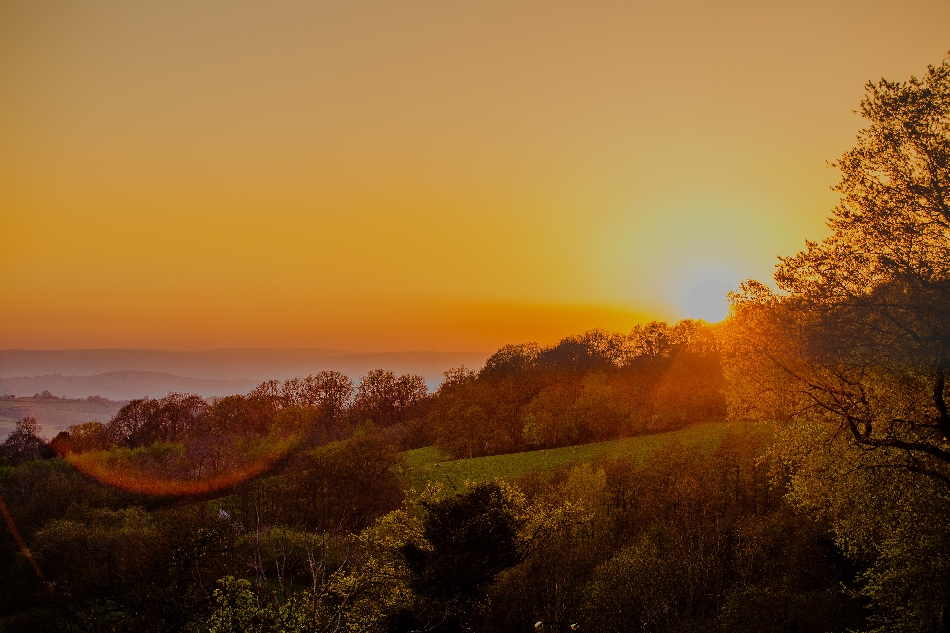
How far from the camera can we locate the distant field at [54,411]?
144 meters

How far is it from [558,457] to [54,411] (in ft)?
619

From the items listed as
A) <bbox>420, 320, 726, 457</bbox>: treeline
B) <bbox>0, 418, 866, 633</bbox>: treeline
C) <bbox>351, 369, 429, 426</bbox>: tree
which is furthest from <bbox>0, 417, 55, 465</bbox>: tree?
<bbox>420, 320, 726, 457</bbox>: treeline

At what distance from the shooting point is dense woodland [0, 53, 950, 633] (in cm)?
1234

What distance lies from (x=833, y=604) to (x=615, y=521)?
600 inches

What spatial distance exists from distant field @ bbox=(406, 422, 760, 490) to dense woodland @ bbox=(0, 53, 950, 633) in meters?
3.66

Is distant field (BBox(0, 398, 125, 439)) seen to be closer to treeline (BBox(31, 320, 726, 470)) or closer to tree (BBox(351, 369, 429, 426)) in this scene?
treeline (BBox(31, 320, 726, 470))

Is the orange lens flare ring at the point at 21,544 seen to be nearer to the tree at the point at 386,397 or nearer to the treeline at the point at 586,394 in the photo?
the treeline at the point at 586,394

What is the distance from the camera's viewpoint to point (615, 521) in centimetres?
3397

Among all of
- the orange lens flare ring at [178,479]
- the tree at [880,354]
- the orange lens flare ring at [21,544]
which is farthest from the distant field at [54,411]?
the tree at [880,354]

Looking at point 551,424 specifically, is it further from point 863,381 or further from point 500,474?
point 863,381

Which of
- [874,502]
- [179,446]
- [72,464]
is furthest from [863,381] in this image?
[72,464]

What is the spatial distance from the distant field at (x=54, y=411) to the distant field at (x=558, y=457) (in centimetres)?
12246

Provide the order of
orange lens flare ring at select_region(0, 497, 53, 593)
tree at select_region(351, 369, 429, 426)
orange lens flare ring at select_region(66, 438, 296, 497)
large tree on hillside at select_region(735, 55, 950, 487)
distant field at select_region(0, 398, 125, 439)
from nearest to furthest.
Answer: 1. large tree on hillside at select_region(735, 55, 950, 487)
2. orange lens flare ring at select_region(0, 497, 53, 593)
3. orange lens flare ring at select_region(66, 438, 296, 497)
4. tree at select_region(351, 369, 429, 426)
5. distant field at select_region(0, 398, 125, 439)

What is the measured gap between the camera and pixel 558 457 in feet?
177
